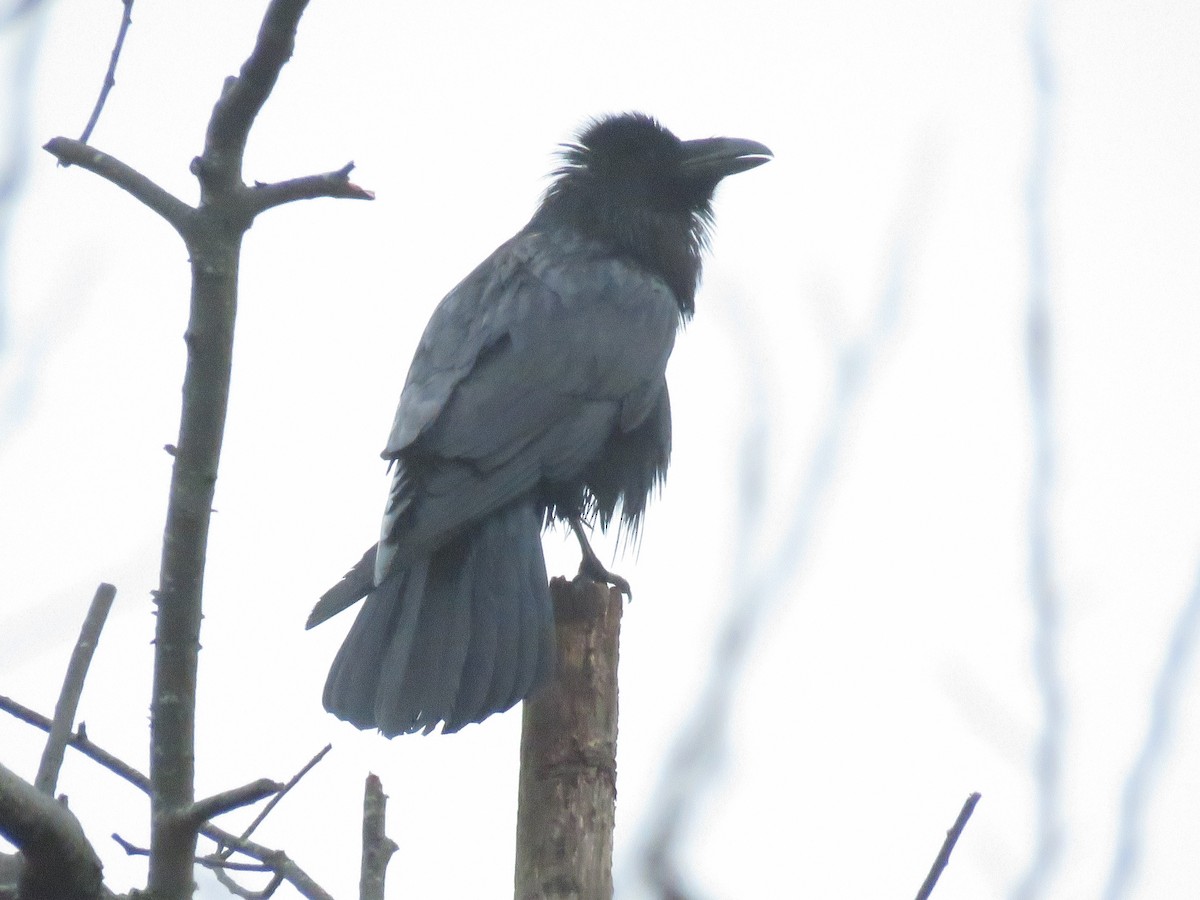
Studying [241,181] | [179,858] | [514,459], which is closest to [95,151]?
[241,181]

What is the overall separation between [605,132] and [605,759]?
4259 mm

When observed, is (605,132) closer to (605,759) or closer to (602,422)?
(602,422)

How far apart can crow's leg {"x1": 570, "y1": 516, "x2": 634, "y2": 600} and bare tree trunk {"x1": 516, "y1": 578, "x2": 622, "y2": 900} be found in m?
1.44

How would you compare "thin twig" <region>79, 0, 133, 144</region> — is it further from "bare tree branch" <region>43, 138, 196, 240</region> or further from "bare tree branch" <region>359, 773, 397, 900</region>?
"bare tree branch" <region>359, 773, 397, 900</region>

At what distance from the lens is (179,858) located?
226 centimetres

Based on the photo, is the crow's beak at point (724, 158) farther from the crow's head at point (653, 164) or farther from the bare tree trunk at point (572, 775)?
the bare tree trunk at point (572, 775)

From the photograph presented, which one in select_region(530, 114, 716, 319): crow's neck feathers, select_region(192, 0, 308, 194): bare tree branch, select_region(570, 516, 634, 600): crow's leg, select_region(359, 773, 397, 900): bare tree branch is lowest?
select_region(359, 773, 397, 900): bare tree branch

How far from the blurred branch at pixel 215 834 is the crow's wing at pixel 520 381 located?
5.08ft

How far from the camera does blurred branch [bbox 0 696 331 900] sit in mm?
2771

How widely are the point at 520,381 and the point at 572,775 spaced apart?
2182mm

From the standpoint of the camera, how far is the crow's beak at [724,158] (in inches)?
272

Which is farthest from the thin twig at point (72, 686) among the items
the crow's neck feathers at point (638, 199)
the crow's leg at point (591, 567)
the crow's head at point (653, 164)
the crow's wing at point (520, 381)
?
the crow's head at point (653, 164)

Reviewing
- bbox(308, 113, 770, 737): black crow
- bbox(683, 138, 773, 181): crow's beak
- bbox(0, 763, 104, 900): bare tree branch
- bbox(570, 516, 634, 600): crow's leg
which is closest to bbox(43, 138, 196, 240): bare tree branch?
bbox(0, 763, 104, 900): bare tree branch

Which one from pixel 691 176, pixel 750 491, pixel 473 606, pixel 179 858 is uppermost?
pixel 691 176
